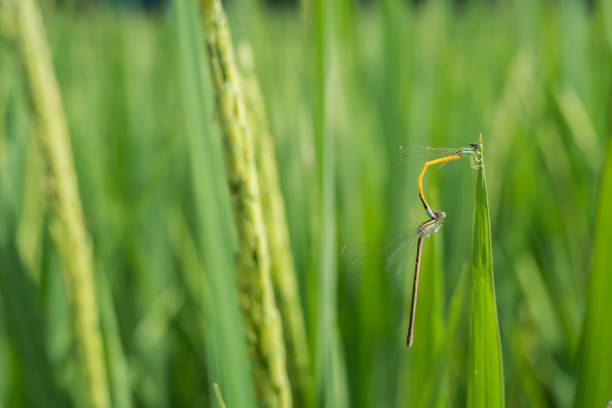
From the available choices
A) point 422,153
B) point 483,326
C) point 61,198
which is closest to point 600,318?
point 483,326

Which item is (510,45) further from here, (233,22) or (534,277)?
(233,22)

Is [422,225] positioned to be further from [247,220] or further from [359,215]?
[359,215]

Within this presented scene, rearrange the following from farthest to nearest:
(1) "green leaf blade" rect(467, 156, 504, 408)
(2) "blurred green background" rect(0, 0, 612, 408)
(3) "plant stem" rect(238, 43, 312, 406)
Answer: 1. (2) "blurred green background" rect(0, 0, 612, 408)
2. (3) "plant stem" rect(238, 43, 312, 406)
3. (1) "green leaf blade" rect(467, 156, 504, 408)

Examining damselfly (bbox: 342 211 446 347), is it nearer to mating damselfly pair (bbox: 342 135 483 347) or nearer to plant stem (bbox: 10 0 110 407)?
mating damselfly pair (bbox: 342 135 483 347)

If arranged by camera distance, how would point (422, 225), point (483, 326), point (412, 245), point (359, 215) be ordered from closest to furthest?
point (483, 326) < point (422, 225) < point (412, 245) < point (359, 215)

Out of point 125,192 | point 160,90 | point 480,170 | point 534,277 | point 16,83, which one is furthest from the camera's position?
point 160,90

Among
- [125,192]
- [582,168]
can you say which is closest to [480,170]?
[582,168]

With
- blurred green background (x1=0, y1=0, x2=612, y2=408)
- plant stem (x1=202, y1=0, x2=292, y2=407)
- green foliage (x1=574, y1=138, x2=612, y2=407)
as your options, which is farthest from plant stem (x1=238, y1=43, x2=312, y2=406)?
green foliage (x1=574, y1=138, x2=612, y2=407)
